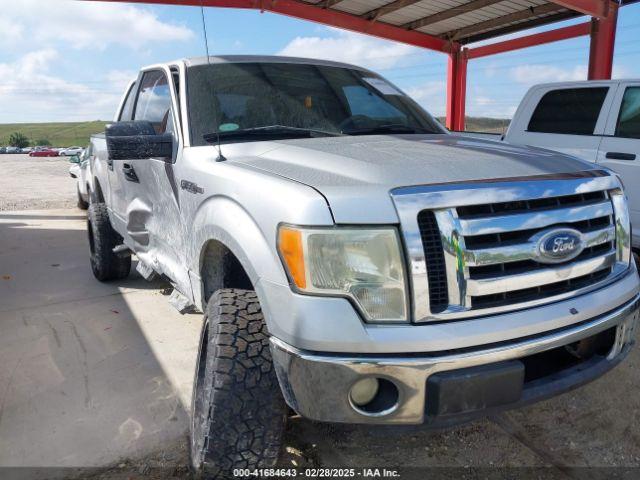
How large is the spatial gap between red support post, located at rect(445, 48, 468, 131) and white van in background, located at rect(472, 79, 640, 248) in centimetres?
733

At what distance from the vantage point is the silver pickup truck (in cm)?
166

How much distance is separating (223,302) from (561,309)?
1.26 metres

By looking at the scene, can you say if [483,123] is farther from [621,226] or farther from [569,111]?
[621,226]

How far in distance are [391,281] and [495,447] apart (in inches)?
50.1

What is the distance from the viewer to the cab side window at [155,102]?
314cm

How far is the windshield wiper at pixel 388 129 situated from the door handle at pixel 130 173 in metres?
1.49

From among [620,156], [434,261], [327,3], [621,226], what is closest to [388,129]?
[621,226]

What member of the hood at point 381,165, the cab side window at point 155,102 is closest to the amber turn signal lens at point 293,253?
the hood at point 381,165

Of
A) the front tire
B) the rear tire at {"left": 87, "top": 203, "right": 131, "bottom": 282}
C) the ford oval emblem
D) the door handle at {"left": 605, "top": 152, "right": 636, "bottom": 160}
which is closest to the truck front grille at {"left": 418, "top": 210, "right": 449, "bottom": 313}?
the ford oval emblem

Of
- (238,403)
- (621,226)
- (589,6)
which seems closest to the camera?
(238,403)

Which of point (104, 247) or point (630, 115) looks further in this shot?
point (630, 115)

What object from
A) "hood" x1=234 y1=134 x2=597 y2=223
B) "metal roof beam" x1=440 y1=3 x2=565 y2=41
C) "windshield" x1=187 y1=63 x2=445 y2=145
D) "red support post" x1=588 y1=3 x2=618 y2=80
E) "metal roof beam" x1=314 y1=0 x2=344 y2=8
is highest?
"metal roof beam" x1=314 y1=0 x2=344 y2=8

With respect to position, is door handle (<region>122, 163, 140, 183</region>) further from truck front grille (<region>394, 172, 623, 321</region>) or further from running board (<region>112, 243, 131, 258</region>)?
truck front grille (<region>394, 172, 623, 321</region>)

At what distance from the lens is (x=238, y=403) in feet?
6.20
